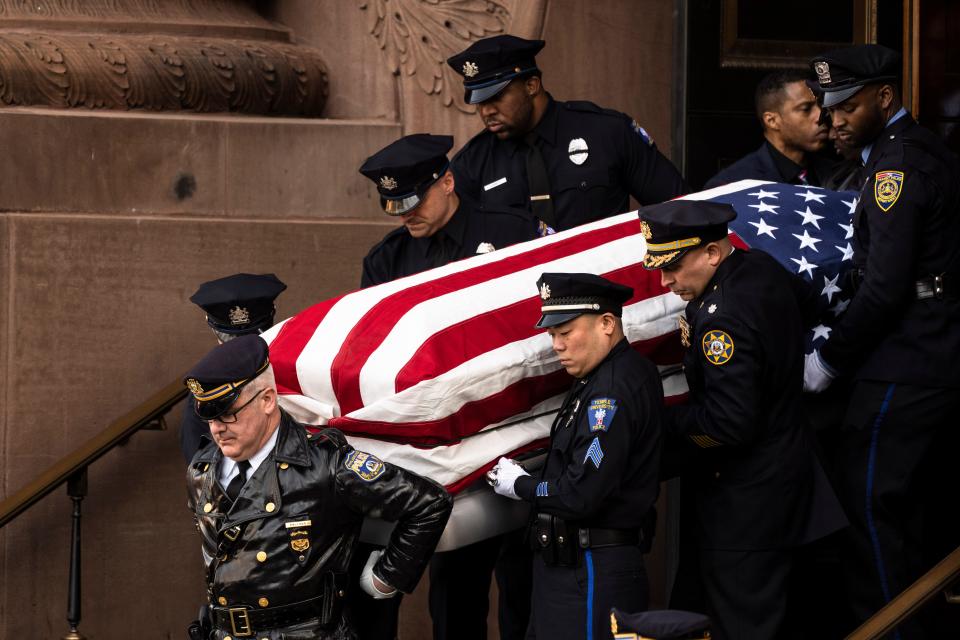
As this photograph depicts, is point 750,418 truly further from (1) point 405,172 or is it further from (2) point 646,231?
(1) point 405,172

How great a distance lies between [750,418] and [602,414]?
45 centimetres

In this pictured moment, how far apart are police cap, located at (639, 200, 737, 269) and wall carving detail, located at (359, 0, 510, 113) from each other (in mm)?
2216

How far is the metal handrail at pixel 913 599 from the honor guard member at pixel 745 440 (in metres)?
0.33

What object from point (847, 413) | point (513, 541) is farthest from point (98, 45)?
point (847, 413)

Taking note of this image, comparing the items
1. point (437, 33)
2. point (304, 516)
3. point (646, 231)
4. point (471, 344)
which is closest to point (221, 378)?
point (304, 516)

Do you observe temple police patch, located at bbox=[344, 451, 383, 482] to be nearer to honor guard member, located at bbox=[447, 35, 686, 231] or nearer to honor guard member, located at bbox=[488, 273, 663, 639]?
honor guard member, located at bbox=[488, 273, 663, 639]

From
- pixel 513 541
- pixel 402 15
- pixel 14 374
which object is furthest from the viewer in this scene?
pixel 402 15

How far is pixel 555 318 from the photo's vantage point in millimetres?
4281

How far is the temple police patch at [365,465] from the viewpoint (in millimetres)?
4121

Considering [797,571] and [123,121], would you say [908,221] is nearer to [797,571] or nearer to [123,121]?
[797,571]

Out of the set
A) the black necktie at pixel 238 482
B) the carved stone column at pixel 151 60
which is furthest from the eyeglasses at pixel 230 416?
the carved stone column at pixel 151 60

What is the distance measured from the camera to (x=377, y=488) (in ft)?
13.5

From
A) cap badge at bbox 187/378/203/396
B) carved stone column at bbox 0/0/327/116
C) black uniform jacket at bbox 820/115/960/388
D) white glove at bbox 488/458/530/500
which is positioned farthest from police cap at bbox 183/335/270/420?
carved stone column at bbox 0/0/327/116

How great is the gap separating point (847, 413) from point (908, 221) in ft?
2.10
